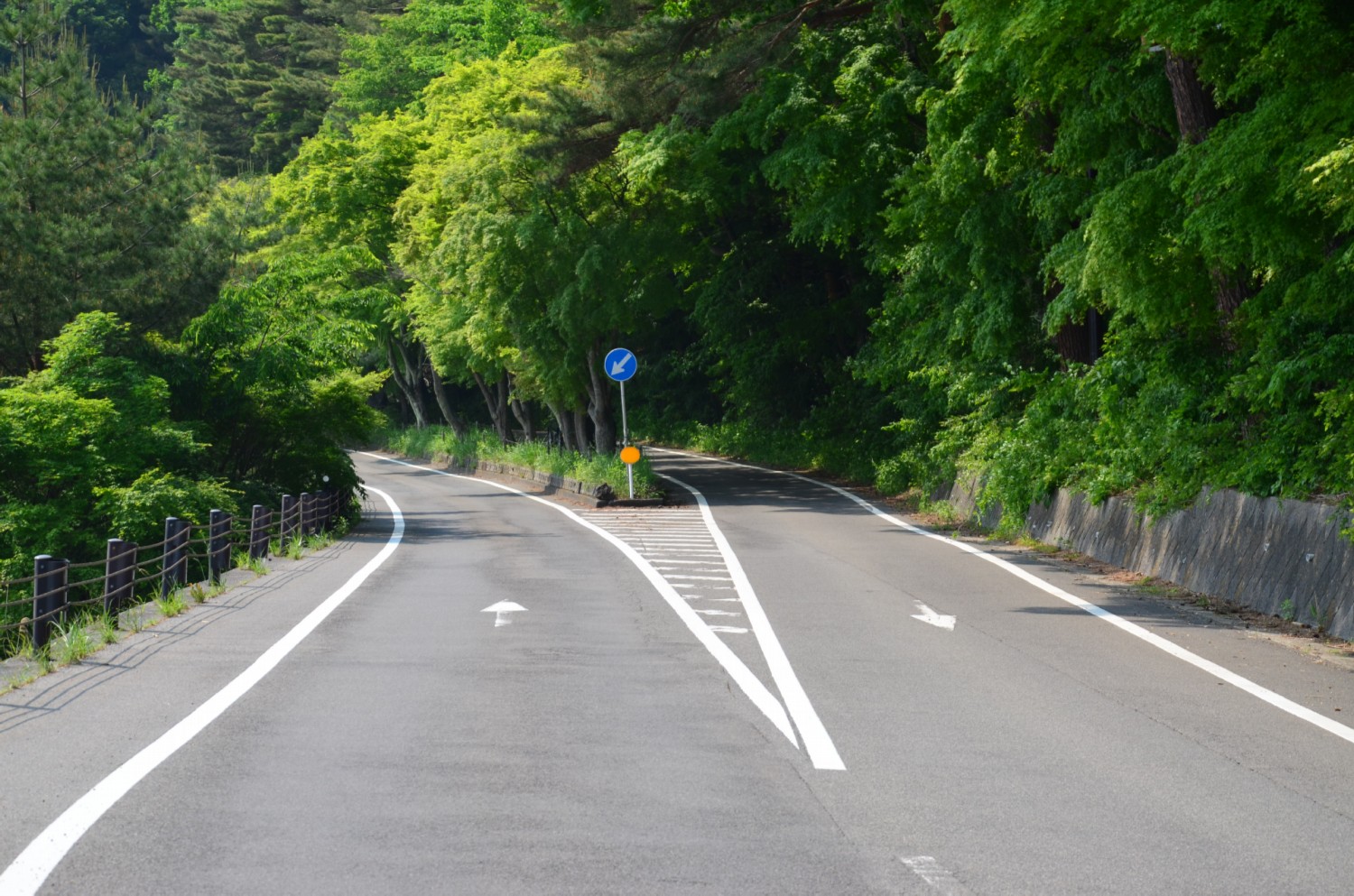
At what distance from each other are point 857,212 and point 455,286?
1541 centimetres

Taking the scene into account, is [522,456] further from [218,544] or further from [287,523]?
[218,544]

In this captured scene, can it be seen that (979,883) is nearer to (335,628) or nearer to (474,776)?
(474,776)

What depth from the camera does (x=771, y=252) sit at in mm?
41719

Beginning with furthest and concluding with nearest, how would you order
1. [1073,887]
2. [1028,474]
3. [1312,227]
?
[1028,474]
[1312,227]
[1073,887]

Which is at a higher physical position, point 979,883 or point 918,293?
point 918,293

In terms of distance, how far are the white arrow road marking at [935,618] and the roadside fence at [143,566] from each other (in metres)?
7.48

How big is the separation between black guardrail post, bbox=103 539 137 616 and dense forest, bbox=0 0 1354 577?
8.21 metres

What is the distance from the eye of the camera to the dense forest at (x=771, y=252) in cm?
1367

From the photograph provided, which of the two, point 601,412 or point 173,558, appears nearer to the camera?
point 173,558

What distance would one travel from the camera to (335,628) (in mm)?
12789

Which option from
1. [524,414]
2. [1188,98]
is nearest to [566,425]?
[524,414]

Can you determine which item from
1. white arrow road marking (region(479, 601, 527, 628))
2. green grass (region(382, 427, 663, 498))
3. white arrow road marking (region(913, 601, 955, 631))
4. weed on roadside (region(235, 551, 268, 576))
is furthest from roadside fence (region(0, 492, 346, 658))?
white arrow road marking (region(913, 601, 955, 631))

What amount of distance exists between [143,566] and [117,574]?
6.54 metres

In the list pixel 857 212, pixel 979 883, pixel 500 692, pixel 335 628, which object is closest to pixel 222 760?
Result: pixel 500 692
